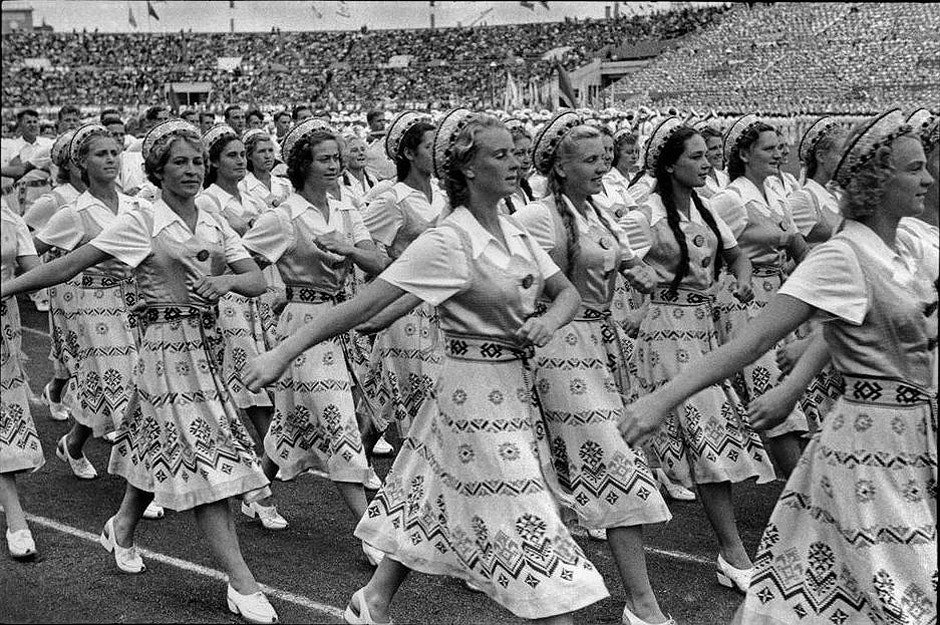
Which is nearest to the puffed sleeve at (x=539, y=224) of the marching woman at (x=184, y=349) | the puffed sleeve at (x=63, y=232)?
the marching woman at (x=184, y=349)

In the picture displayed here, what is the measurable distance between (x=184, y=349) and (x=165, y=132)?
96 centimetres

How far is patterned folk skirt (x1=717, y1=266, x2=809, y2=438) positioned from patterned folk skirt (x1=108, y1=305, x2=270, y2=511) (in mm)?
2586

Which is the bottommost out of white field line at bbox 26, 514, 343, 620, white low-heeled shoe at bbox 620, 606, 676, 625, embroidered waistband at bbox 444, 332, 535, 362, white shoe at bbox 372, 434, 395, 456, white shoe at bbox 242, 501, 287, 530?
white shoe at bbox 372, 434, 395, 456

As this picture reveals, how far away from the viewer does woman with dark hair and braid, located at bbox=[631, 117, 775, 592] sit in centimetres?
540

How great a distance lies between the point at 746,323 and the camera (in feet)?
22.1

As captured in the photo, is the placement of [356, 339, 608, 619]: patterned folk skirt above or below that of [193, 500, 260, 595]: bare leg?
above

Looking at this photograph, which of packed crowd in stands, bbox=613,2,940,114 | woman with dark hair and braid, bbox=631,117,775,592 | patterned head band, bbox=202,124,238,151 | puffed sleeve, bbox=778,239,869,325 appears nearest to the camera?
puffed sleeve, bbox=778,239,869,325

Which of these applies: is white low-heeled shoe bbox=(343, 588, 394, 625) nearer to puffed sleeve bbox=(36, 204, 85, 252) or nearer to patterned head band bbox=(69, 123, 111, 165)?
puffed sleeve bbox=(36, 204, 85, 252)

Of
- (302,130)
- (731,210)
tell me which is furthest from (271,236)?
(731,210)

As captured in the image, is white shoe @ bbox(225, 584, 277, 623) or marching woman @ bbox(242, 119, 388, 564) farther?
marching woman @ bbox(242, 119, 388, 564)

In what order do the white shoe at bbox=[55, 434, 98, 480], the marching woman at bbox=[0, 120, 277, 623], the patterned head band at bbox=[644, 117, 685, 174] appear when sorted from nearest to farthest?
the marching woman at bbox=[0, 120, 277, 623], the patterned head band at bbox=[644, 117, 685, 174], the white shoe at bbox=[55, 434, 98, 480]

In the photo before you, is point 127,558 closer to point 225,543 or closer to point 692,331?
point 225,543

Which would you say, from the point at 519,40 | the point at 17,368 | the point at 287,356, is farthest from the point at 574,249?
the point at 519,40

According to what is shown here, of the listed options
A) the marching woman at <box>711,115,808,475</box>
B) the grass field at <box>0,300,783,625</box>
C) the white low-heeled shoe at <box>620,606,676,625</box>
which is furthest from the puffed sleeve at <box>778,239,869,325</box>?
the marching woman at <box>711,115,808,475</box>
